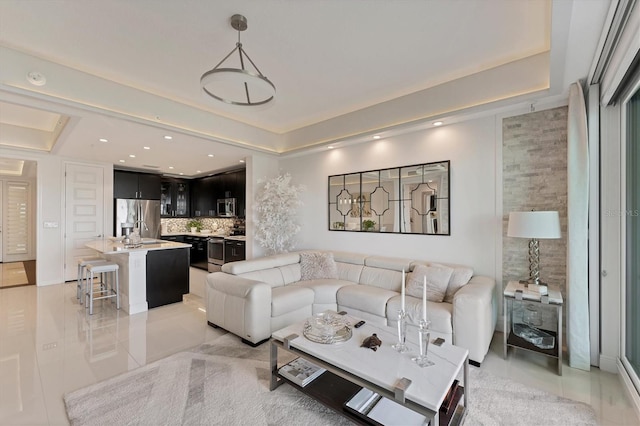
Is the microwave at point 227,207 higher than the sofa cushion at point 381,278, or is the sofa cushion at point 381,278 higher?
the microwave at point 227,207

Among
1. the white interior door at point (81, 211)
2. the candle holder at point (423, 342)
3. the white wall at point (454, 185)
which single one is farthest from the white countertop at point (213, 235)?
the candle holder at point (423, 342)

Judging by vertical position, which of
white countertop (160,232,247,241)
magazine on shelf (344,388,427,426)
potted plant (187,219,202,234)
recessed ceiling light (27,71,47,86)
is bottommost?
magazine on shelf (344,388,427,426)

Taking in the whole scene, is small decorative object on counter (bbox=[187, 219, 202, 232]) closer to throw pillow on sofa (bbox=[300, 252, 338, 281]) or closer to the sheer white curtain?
throw pillow on sofa (bbox=[300, 252, 338, 281])

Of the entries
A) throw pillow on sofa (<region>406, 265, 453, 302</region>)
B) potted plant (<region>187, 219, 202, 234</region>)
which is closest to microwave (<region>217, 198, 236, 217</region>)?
potted plant (<region>187, 219, 202, 234</region>)

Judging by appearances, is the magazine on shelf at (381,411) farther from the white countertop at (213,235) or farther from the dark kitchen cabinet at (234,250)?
the dark kitchen cabinet at (234,250)

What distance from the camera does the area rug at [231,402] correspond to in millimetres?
1919

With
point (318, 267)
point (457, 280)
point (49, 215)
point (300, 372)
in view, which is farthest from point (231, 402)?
point (49, 215)

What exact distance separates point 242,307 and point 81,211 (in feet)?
17.2

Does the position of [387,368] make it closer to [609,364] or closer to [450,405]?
[450,405]

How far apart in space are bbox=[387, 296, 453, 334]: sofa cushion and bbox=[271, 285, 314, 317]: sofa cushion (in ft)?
3.26

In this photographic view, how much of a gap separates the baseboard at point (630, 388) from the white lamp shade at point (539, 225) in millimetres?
1153

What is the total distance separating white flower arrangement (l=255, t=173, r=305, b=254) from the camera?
5078 mm

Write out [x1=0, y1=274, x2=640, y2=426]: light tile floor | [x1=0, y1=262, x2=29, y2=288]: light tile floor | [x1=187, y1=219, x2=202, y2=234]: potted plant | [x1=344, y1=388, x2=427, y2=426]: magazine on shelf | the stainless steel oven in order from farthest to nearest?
1. [x1=187, y1=219, x2=202, y2=234]: potted plant
2. the stainless steel oven
3. [x1=0, y1=262, x2=29, y2=288]: light tile floor
4. [x1=0, y1=274, x2=640, y2=426]: light tile floor
5. [x1=344, y1=388, x2=427, y2=426]: magazine on shelf

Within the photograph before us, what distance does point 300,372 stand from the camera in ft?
7.22
